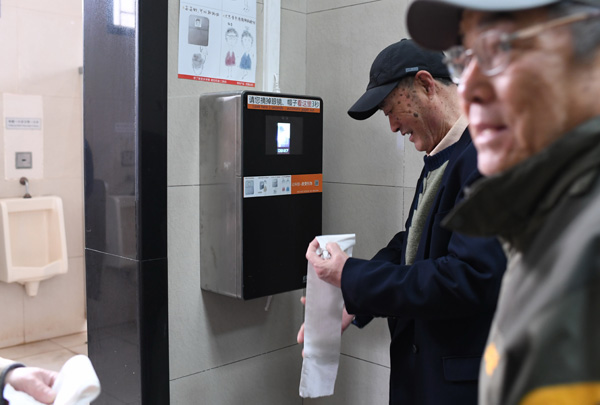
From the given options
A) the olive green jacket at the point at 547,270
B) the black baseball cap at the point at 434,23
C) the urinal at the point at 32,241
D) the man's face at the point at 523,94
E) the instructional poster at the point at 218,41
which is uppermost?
the instructional poster at the point at 218,41

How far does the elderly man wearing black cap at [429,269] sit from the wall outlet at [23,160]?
3.39m

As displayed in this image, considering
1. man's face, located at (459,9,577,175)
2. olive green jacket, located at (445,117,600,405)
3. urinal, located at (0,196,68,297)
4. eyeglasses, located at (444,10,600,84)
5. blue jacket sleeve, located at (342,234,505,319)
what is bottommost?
urinal, located at (0,196,68,297)

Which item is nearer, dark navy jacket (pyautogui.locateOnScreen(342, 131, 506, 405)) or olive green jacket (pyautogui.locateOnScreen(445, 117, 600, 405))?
olive green jacket (pyautogui.locateOnScreen(445, 117, 600, 405))

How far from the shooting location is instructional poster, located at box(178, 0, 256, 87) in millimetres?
2422

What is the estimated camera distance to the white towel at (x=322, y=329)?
220 centimetres

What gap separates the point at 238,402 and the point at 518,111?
229 centimetres

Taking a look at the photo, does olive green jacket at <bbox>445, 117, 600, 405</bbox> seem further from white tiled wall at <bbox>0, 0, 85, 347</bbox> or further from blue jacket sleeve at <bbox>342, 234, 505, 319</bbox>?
white tiled wall at <bbox>0, 0, 85, 347</bbox>

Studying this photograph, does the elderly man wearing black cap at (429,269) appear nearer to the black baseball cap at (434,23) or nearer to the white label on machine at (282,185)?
the white label on machine at (282,185)

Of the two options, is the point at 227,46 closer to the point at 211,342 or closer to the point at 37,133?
the point at 211,342

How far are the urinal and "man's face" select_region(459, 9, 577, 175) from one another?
14.4ft

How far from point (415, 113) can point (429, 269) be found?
50 centimetres

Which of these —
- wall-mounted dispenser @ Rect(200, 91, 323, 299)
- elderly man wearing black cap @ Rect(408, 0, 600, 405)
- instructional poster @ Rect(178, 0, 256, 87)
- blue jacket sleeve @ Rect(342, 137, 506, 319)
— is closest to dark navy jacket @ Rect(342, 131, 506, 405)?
blue jacket sleeve @ Rect(342, 137, 506, 319)

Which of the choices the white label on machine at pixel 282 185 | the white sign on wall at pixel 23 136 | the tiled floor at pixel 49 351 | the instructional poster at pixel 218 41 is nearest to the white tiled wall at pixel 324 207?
the instructional poster at pixel 218 41

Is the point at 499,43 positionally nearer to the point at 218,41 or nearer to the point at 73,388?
the point at 73,388
